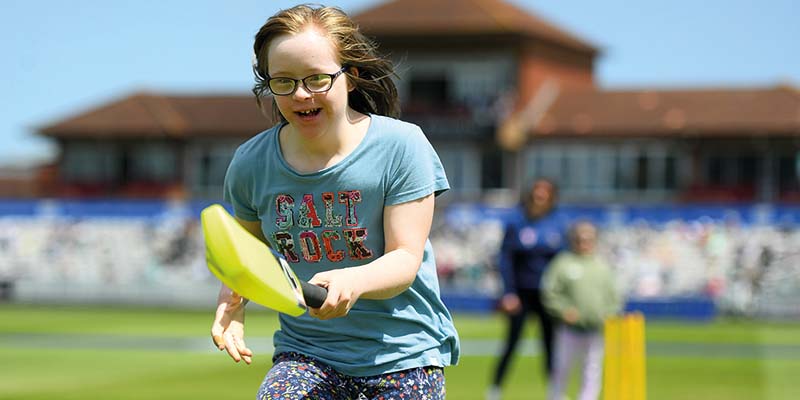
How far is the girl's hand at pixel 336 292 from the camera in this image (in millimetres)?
3357

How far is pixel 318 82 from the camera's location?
3785 millimetres

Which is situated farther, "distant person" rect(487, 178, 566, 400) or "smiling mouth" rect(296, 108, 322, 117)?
"distant person" rect(487, 178, 566, 400)

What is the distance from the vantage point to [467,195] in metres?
49.7

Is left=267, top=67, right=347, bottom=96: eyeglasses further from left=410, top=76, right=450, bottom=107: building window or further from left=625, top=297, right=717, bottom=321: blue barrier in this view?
left=410, top=76, right=450, bottom=107: building window

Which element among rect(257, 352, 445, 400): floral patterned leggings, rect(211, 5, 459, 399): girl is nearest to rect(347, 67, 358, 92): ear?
rect(211, 5, 459, 399): girl

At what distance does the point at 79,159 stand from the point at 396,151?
55855 millimetres

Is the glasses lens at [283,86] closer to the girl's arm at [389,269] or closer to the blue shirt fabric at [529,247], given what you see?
the girl's arm at [389,269]

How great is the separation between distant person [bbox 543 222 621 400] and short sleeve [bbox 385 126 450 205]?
7.74 m

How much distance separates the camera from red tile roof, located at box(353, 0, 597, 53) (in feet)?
169

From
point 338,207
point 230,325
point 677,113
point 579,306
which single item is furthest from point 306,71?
point 677,113

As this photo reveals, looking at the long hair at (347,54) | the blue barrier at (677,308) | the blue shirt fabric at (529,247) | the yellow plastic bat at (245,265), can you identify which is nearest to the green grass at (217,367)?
the blue shirt fabric at (529,247)

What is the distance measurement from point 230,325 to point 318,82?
2.73ft

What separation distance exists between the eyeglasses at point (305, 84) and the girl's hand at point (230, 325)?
26.3 inches

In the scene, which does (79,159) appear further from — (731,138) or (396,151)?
(396,151)
